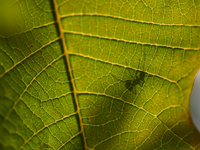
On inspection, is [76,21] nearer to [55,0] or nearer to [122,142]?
[55,0]

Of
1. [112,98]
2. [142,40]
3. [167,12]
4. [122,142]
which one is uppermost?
[167,12]

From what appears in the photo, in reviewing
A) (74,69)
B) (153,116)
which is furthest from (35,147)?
(153,116)

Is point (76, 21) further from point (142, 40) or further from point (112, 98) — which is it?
point (112, 98)

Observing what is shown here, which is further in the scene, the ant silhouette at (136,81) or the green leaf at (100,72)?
the ant silhouette at (136,81)

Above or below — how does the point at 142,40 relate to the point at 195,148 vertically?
above

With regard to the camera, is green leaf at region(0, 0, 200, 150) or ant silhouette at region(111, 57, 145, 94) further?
ant silhouette at region(111, 57, 145, 94)

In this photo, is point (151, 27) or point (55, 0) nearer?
point (55, 0)

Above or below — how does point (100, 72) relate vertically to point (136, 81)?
above
